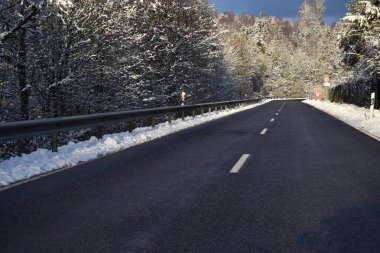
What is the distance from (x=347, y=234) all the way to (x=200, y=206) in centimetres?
177

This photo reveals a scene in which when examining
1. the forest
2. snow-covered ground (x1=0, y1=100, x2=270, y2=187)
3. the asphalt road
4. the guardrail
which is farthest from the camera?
the forest

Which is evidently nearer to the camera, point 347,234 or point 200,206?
point 347,234

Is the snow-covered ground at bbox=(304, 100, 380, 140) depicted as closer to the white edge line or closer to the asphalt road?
the white edge line

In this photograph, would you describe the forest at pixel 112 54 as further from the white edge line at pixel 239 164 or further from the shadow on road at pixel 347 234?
the shadow on road at pixel 347 234

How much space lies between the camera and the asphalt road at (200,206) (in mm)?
→ 4059

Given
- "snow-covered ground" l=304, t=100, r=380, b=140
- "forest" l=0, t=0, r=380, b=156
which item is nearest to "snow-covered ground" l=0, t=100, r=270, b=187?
"forest" l=0, t=0, r=380, b=156

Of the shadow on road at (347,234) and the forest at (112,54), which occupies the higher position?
the forest at (112,54)

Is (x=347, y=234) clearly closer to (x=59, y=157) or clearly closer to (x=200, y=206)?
(x=200, y=206)

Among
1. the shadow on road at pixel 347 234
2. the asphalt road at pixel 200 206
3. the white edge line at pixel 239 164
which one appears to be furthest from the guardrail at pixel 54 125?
the shadow on road at pixel 347 234

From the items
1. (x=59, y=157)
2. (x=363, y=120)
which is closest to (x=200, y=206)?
(x=59, y=157)

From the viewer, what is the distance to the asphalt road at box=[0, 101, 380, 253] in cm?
406

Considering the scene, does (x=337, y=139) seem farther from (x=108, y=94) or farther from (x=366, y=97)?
(x=366, y=97)

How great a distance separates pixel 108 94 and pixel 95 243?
58.8ft

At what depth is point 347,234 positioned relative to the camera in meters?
4.27
